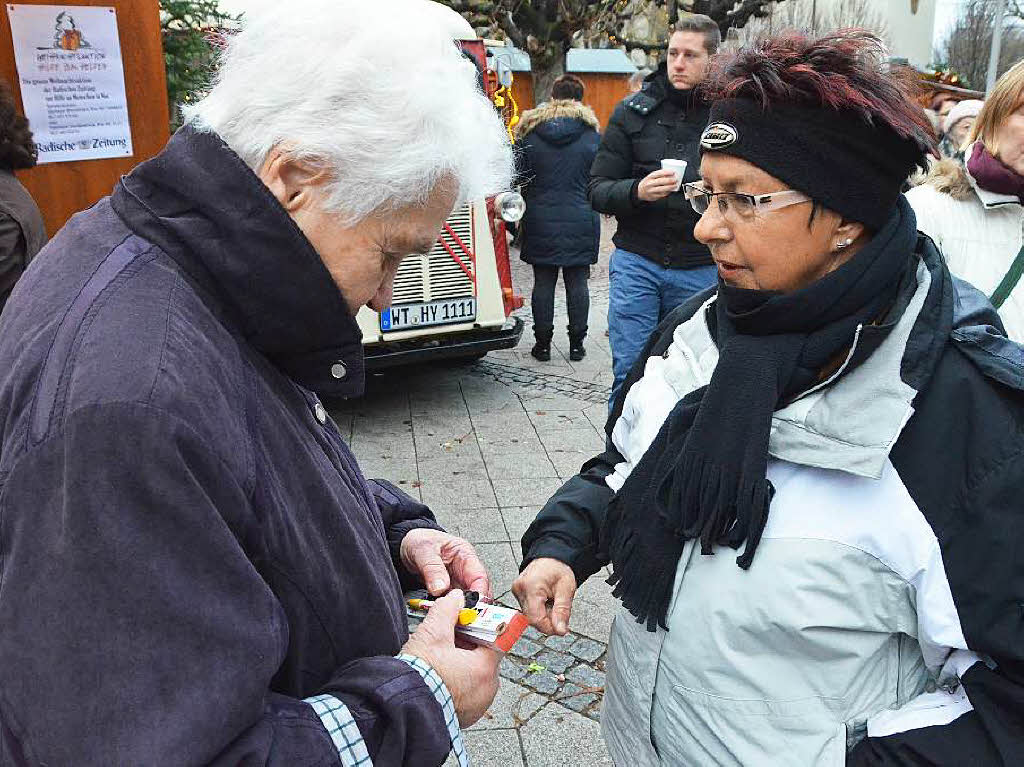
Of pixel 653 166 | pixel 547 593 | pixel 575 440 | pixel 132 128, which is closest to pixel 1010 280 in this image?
pixel 547 593

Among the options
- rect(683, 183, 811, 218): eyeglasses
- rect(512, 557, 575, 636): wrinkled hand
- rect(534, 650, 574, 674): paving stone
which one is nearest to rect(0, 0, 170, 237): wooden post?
rect(534, 650, 574, 674): paving stone

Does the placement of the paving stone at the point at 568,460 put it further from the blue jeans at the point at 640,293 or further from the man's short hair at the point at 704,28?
the man's short hair at the point at 704,28

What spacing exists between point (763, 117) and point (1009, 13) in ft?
101

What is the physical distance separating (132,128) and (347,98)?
4.39m

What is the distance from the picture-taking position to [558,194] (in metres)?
7.78

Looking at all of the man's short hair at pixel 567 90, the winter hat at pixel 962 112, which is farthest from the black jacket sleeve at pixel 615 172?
the man's short hair at pixel 567 90

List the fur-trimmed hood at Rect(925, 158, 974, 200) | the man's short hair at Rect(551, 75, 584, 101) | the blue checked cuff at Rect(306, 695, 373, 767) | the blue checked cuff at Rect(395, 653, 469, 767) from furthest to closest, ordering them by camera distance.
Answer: the man's short hair at Rect(551, 75, 584, 101) < the fur-trimmed hood at Rect(925, 158, 974, 200) < the blue checked cuff at Rect(395, 653, 469, 767) < the blue checked cuff at Rect(306, 695, 373, 767)

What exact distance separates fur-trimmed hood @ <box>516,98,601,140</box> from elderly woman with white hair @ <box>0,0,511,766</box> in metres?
6.72

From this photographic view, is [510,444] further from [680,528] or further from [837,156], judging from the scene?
[837,156]

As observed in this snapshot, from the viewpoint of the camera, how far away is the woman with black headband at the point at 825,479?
4.71ft

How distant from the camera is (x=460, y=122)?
131cm

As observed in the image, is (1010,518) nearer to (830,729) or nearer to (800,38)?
(830,729)

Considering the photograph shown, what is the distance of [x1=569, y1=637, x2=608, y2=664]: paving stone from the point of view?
3.48 meters

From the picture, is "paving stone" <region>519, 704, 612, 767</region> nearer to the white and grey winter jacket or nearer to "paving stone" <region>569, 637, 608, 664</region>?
"paving stone" <region>569, 637, 608, 664</region>
